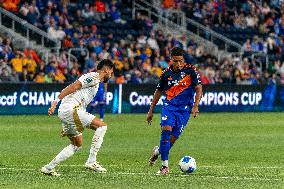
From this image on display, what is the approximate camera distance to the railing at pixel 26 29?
4003 cm

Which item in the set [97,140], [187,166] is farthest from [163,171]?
[97,140]

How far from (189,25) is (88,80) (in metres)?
32.9

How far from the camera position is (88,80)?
16703 millimetres

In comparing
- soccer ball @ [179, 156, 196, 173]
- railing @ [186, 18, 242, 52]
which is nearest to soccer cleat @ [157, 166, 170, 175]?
soccer ball @ [179, 156, 196, 173]

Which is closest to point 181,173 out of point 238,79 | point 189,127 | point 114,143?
point 114,143

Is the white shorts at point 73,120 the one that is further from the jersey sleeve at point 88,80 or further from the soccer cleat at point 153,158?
the soccer cleat at point 153,158

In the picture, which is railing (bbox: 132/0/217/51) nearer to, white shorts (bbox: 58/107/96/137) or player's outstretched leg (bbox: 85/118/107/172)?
player's outstretched leg (bbox: 85/118/107/172)

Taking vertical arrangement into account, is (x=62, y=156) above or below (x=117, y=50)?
below

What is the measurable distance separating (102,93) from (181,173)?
16628 mm

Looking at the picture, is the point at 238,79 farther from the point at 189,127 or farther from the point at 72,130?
the point at 72,130

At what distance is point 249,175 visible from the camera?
1691 cm

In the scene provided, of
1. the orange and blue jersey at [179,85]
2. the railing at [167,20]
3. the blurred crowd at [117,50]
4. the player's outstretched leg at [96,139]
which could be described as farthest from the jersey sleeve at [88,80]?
the railing at [167,20]

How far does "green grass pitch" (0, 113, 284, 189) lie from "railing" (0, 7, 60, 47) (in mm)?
5522

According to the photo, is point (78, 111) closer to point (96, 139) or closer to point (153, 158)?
point (96, 139)
